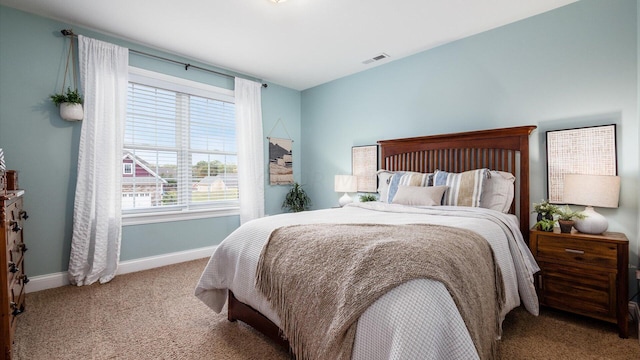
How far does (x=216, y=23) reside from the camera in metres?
2.85

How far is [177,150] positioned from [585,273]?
13.6 ft

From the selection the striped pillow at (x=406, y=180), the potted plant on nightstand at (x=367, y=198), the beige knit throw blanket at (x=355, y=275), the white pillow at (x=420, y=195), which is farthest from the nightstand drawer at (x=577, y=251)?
the potted plant on nightstand at (x=367, y=198)

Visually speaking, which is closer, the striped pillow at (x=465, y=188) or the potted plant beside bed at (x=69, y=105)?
the striped pillow at (x=465, y=188)

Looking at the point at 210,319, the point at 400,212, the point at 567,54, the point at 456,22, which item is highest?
the point at 456,22

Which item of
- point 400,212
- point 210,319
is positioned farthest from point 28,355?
point 400,212

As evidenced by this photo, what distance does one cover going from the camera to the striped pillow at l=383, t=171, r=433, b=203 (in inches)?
119

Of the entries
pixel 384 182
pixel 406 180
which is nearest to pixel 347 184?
pixel 384 182

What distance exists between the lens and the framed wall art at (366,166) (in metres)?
3.96

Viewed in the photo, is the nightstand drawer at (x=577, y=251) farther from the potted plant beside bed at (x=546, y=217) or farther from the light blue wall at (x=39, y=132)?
the light blue wall at (x=39, y=132)

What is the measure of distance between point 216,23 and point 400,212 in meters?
2.49

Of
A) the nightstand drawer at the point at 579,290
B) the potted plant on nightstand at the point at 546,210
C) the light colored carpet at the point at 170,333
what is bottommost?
the light colored carpet at the point at 170,333

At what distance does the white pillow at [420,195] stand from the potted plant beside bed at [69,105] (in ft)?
10.5

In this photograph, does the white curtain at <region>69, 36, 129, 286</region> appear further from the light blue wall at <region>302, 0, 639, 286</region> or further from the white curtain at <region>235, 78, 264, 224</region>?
the light blue wall at <region>302, 0, 639, 286</region>

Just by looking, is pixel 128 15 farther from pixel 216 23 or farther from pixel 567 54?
pixel 567 54
